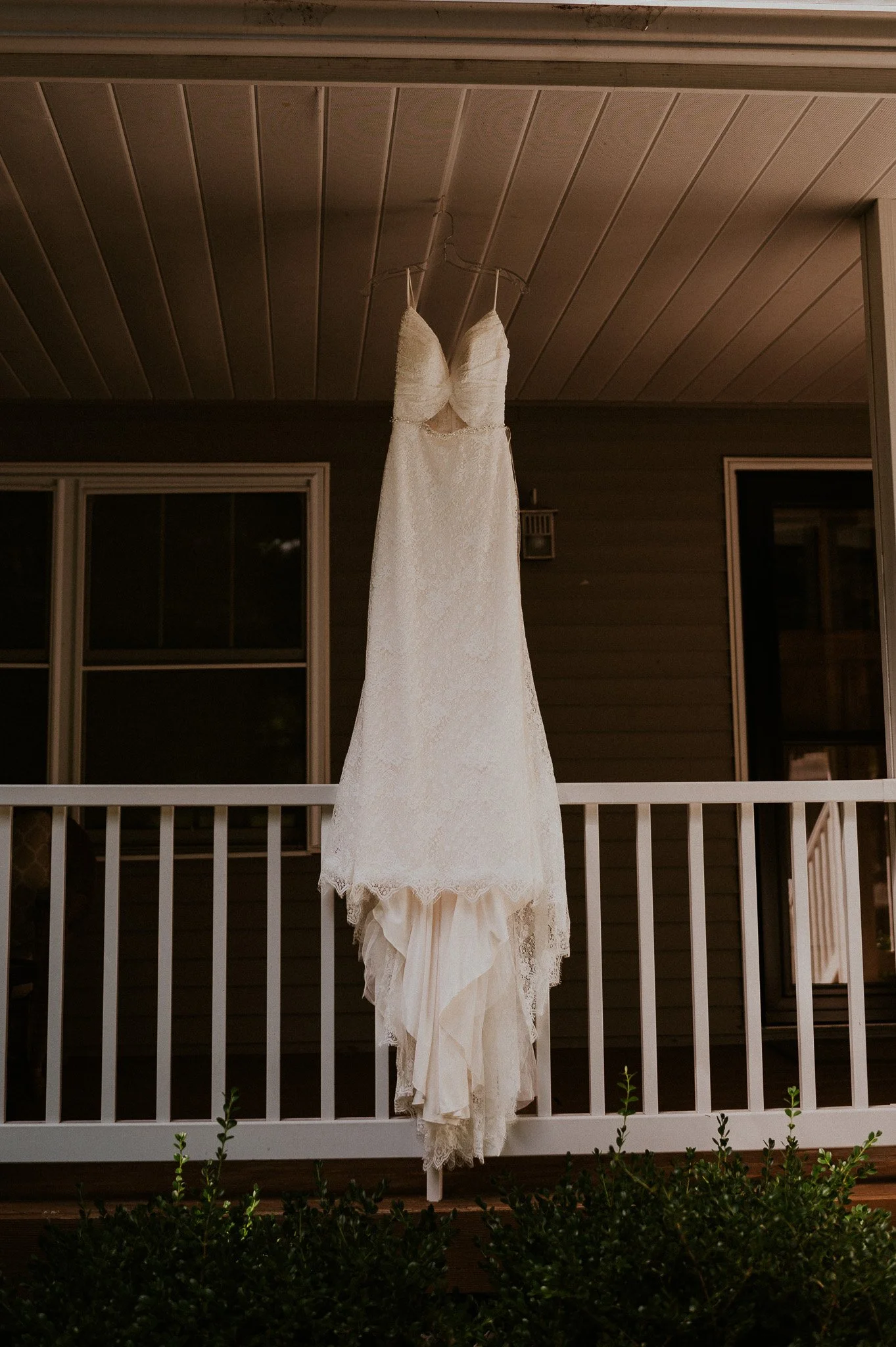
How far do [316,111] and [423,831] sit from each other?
5.69 feet

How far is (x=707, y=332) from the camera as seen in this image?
4184 mm

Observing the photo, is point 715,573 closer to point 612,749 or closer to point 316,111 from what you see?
point 612,749

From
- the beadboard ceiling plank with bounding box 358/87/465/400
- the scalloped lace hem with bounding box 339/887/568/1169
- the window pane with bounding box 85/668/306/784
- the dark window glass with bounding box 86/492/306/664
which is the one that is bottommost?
the scalloped lace hem with bounding box 339/887/568/1169

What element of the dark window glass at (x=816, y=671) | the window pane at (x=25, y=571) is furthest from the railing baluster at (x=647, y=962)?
the window pane at (x=25, y=571)

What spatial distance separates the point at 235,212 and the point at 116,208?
0.32 metres

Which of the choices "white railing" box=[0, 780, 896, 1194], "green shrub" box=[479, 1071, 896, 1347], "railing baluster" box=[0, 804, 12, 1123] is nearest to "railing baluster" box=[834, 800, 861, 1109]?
"white railing" box=[0, 780, 896, 1194]

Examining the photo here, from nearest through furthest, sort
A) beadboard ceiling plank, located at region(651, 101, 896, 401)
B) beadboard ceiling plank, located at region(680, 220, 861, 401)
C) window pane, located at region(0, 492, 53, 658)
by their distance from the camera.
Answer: beadboard ceiling plank, located at region(651, 101, 896, 401)
beadboard ceiling plank, located at region(680, 220, 861, 401)
window pane, located at region(0, 492, 53, 658)

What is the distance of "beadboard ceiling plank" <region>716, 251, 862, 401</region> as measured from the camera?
3.79 m

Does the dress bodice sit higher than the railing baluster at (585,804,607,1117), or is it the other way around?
the dress bodice

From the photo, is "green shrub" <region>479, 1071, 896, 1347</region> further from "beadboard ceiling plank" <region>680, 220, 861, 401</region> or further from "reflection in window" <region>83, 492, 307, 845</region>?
"beadboard ceiling plank" <region>680, 220, 861, 401</region>

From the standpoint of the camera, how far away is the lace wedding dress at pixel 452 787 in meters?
2.73

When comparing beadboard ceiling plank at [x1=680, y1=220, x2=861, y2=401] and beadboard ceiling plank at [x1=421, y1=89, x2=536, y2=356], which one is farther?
beadboard ceiling plank at [x1=680, y1=220, x2=861, y2=401]

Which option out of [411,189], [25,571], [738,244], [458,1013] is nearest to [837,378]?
[738,244]

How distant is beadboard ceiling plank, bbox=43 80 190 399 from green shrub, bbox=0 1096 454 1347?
239 cm
